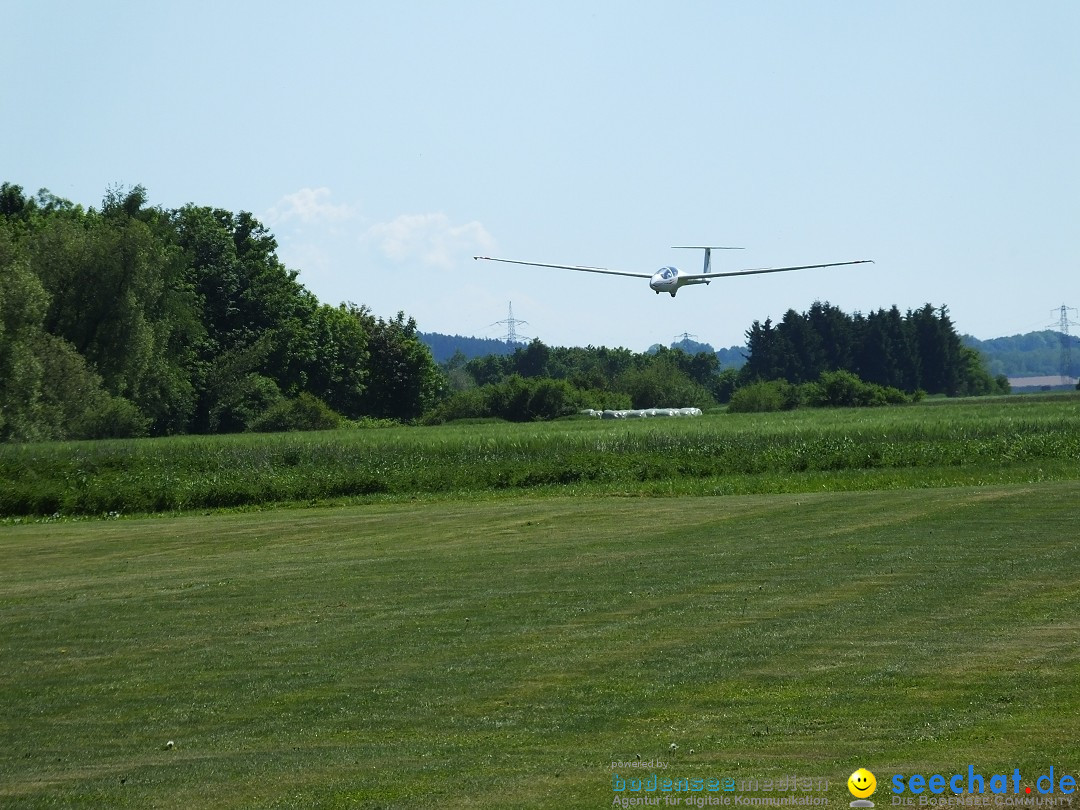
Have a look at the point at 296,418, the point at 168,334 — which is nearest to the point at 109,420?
the point at 168,334

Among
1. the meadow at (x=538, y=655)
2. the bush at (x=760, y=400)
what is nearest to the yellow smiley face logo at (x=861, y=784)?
the meadow at (x=538, y=655)

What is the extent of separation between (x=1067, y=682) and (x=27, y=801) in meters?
7.74

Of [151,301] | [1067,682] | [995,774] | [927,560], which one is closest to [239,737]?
[995,774]

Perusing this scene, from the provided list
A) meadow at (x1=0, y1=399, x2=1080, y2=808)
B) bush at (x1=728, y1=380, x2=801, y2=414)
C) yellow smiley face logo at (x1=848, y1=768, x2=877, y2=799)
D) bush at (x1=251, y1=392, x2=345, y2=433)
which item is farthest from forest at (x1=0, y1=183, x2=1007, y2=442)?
yellow smiley face logo at (x1=848, y1=768, x2=877, y2=799)

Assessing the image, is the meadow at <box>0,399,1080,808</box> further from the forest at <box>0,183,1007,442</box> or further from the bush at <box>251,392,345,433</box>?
the bush at <box>251,392,345,433</box>

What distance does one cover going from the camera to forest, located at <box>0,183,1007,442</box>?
2295 inches

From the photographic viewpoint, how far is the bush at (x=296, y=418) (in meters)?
84.9

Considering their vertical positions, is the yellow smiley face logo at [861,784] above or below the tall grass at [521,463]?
below

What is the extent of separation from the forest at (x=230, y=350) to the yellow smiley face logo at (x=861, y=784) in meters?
50.0

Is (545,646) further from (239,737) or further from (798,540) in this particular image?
(798,540)

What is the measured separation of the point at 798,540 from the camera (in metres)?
20.9

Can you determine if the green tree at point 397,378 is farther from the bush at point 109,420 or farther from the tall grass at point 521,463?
the tall grass at point 521,463

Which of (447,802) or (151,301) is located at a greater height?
(151,301)

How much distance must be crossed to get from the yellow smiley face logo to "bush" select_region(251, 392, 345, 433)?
257ft
